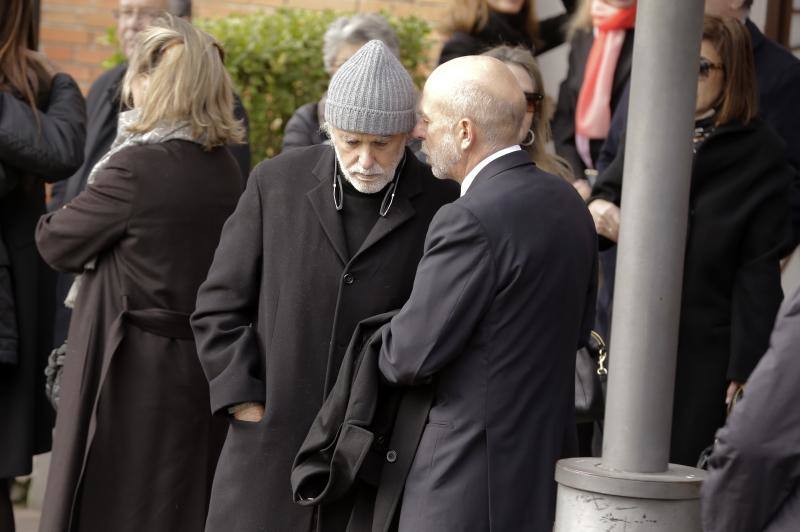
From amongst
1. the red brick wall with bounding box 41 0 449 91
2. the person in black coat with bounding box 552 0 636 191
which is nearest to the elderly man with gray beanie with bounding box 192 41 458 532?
the person in black coat with bounding box 552 0 636 191

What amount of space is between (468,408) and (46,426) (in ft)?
8.30

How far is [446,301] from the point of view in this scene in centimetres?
337

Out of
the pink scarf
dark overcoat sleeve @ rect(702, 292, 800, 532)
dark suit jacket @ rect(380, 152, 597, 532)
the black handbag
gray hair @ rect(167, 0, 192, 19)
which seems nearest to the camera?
dark overcoat sleeve @ rect(702, 292, 800, 532)

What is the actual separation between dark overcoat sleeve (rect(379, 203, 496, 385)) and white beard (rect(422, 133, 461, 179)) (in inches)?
9.1

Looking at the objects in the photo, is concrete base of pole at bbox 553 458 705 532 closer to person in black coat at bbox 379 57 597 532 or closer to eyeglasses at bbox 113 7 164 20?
person in black coat at bbox 379 57 597 532

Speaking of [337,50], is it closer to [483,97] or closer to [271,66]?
[271,66]

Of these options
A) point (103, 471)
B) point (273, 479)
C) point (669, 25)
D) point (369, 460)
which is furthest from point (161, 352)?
point (669, 25)

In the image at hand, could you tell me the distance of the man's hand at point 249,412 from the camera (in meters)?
4.01

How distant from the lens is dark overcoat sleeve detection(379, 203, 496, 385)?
11.1ft

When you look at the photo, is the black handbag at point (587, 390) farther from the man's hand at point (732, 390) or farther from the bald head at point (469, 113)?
the bald head at point (469, 113)

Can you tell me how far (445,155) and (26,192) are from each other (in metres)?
2.29

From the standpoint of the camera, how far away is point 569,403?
3.65m

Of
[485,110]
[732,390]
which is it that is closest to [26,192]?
[485,110]

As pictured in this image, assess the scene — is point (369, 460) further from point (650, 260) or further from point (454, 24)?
point (454, 24)
